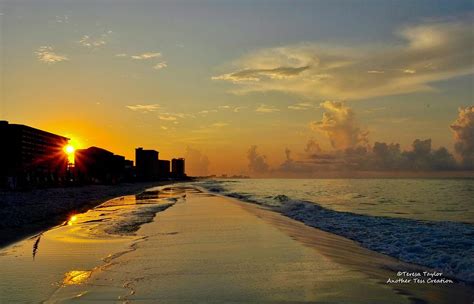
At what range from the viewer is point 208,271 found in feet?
38.1

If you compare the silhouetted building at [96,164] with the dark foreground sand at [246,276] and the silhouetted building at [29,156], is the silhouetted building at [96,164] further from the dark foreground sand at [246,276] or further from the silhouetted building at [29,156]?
the dark foreground sand at [246,276]

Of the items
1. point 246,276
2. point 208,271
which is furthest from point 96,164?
point 246,276

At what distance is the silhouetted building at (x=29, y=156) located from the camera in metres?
110

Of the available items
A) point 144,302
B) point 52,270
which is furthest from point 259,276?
point 52,270

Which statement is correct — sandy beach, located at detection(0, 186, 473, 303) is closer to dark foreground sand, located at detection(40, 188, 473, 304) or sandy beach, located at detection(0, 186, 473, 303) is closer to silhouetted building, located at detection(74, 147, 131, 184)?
dark foreground sand, located at detection(40, 188, 473, 304)

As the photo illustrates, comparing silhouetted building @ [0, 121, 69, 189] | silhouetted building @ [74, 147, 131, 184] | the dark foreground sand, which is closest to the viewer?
the dark foreground sand

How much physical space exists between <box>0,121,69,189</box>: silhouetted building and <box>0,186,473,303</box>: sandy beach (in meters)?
87.4

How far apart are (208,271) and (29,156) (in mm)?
123839

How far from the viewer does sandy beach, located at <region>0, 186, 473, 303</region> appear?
932cm

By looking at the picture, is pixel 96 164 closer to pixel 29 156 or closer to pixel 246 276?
pixel 29 156

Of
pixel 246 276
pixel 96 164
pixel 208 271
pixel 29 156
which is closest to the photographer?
pixel 246 276

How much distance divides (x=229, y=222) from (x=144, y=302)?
16525mm

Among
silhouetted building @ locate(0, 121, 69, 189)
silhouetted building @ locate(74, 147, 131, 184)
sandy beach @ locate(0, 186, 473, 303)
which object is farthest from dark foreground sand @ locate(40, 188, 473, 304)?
silhouetted building @ locate(74, 147, 131, 184)

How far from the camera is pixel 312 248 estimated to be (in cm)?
1608
